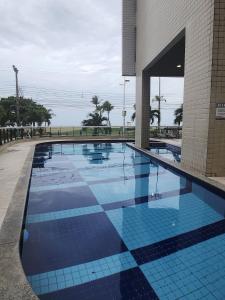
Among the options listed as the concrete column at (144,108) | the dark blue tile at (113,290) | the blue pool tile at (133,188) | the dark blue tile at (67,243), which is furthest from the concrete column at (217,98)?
the concrete column at (144,108)

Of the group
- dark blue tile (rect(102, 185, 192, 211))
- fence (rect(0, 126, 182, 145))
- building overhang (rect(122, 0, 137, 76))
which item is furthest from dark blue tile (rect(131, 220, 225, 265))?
fence (rect(0, 126, 182, 145))

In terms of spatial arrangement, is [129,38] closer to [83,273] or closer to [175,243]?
[175,243]

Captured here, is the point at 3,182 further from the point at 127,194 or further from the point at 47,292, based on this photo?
the point at 47,292

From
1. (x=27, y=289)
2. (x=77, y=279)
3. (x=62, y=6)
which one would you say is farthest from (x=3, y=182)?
(x=62, y=6)

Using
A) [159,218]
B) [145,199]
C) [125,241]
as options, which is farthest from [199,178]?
[125,241]

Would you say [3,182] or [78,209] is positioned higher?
[3,182]

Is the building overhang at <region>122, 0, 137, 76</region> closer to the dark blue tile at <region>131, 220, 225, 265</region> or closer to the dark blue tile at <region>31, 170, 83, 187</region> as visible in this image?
the dark blue tile at <region>31, 170, 83, 187</region>

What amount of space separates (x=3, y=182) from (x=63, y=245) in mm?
2108

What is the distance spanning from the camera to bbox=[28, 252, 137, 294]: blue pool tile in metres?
2.24

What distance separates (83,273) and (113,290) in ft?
1.15

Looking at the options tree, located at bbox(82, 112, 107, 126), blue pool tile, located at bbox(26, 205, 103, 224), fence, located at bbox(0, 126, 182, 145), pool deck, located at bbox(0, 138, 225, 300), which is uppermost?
tree, located at bbox(82, 112, 107, 126)

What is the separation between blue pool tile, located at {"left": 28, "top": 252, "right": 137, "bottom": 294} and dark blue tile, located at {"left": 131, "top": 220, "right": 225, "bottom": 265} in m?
0.13

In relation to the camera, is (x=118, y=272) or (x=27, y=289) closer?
(x=27, y=289)

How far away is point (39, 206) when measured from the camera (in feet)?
13.8
